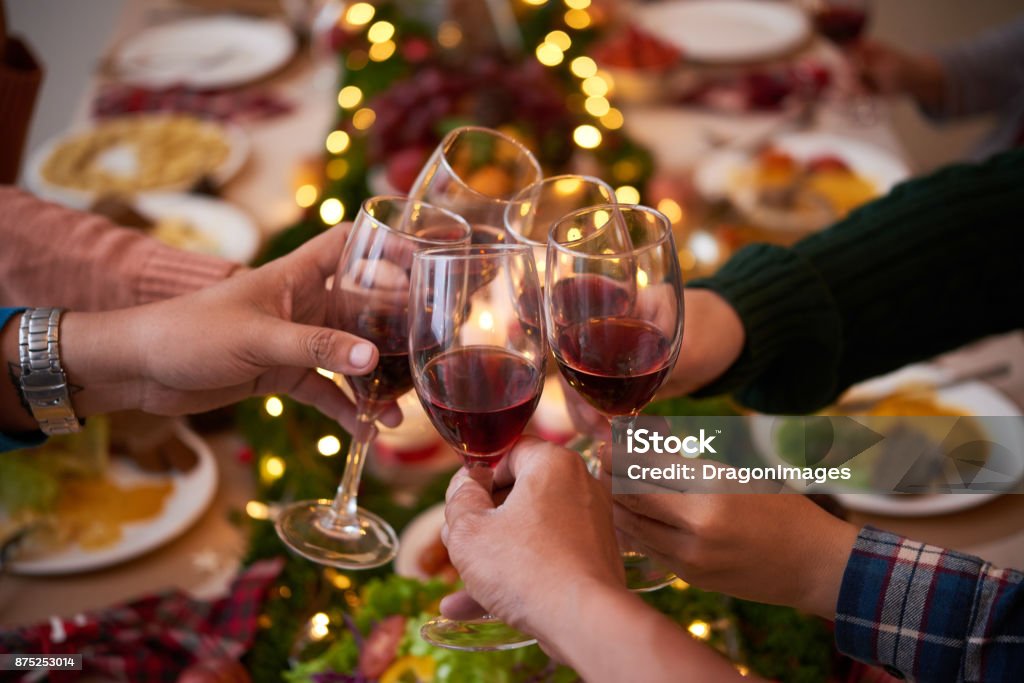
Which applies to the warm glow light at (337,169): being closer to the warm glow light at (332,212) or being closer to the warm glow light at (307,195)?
the warm glow light at (307,195)

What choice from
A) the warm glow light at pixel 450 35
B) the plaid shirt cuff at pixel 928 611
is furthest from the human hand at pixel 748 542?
the warm glow light at pixel 450 35

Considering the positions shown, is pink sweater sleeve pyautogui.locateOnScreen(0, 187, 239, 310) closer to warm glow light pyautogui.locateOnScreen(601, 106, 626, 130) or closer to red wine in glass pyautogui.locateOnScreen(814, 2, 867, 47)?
warm glow light pyautogui.locateOnScreen(601, 106, 626, 130)

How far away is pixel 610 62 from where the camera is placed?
235 cm

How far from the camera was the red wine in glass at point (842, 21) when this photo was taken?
220 centimetres

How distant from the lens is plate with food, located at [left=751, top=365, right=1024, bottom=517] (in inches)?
49.5

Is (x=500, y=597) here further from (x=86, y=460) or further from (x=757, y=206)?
(x=757, y=206)

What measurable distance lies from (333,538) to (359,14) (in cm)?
178

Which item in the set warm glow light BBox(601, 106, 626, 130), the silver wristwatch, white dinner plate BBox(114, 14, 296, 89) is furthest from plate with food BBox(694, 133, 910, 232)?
the silver wristwatch

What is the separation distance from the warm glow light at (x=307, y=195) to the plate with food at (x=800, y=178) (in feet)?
2.54

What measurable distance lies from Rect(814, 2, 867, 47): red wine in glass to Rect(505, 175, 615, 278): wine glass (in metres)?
1.49

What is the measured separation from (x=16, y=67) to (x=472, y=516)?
1.20 meters

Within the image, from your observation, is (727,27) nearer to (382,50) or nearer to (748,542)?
(382,50)

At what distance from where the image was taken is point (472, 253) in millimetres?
801

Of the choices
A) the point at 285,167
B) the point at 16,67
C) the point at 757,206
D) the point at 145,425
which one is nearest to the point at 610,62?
the point at 757,206
